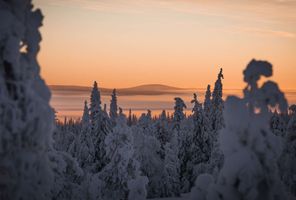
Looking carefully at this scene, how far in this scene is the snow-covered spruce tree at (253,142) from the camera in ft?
43.5

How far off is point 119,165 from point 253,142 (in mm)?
17227

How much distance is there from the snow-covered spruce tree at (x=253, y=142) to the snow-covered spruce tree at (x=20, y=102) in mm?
5407

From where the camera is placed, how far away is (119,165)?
1168 inches

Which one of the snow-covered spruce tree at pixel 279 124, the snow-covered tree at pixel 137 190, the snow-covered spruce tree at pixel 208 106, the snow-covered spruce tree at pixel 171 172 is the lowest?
the snow-covered spruce tree at pixel 171 172

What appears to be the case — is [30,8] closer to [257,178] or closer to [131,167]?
[257,178]

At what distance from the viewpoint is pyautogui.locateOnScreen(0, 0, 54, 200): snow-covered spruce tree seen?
12.0m

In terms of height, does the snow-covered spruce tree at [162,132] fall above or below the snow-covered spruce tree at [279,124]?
below

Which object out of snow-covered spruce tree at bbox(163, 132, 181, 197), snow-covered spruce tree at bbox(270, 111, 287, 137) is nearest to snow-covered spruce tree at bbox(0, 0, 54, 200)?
snow-covered spruce tree at bbox(270, 111, 287, 137)

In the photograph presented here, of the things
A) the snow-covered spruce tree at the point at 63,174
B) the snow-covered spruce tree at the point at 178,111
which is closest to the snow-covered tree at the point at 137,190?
the snow-covered spruce tree at the point at 63,174

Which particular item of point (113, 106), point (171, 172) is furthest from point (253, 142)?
point (113, 106)

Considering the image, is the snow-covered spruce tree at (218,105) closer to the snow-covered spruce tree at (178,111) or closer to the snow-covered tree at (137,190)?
the snow-covered spruce tree at (178,111)

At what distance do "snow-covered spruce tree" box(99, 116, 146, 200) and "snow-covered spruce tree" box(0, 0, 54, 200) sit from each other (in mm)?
16500

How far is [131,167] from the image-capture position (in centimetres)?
3012

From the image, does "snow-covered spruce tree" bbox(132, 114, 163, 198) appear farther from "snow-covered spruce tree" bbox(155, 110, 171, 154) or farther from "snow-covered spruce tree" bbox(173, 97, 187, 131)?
"snow-covered spruce tree" bbox(173, 97, 187, 131)
